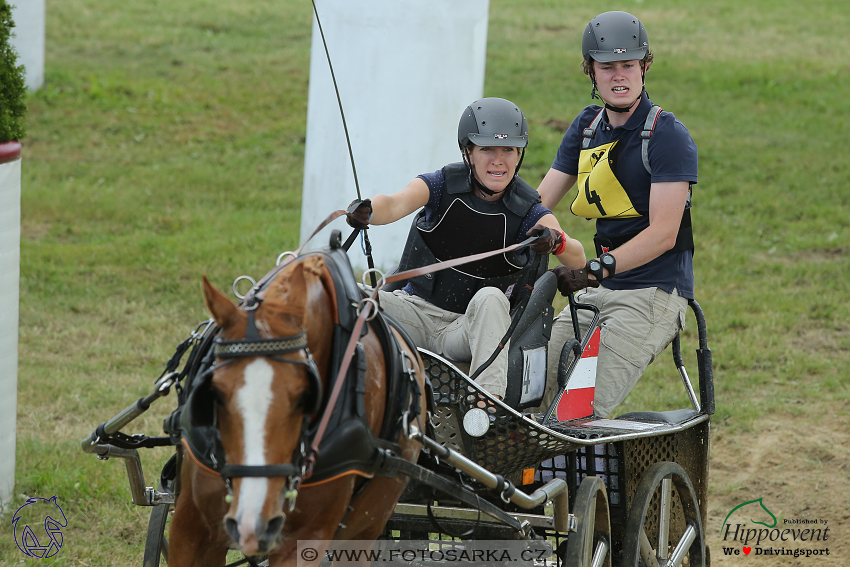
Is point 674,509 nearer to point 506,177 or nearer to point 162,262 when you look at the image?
point 506,177

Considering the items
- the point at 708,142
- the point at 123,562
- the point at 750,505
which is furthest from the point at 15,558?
the point at 708,142

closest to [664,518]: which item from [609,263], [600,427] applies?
[600,427]

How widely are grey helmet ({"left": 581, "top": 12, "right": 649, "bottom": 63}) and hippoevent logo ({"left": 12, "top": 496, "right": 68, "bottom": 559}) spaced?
3.26m

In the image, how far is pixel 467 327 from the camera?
11.7 feet

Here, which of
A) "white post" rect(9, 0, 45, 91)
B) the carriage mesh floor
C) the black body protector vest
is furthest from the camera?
"white post" rect(9, 0, 45, 91)

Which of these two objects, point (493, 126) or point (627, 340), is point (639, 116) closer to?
point (493, 126)

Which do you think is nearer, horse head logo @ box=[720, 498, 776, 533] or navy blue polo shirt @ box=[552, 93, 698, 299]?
navy blue polo shirt @ box=[552, 93, 698, 299]

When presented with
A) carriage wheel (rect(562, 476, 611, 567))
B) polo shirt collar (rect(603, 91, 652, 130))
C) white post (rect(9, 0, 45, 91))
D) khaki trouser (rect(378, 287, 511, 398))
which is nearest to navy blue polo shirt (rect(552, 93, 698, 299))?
polo shirt collar (rect(603, 91, 652, 130))

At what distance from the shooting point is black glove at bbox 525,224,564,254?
11.3ft

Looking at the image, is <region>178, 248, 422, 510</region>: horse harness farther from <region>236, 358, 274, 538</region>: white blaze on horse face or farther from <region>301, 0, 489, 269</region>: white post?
<region>301, 0, 489, 269</region>: white post

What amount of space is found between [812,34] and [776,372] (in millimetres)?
13197

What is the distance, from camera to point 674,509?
421 cm

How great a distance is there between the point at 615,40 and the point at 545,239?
46.1 inches

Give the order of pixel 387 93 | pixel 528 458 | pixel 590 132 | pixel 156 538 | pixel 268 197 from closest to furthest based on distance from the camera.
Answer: pixel 156 538, pixel 528 458, pixel 590 132, pixel 387 93, pixel 268 197
